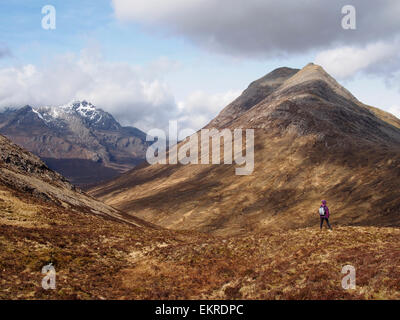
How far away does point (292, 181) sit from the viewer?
108125mm

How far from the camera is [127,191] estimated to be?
164500 mm

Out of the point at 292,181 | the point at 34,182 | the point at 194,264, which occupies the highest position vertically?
the point at 292,181

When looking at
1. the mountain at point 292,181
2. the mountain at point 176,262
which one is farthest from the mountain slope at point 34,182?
the mountain at point 292,181

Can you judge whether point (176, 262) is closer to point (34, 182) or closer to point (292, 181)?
point (34, 182)

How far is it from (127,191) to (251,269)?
146 metres

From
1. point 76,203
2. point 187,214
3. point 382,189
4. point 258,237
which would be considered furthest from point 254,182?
point 258,237

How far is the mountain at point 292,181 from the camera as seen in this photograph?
84.9 meters

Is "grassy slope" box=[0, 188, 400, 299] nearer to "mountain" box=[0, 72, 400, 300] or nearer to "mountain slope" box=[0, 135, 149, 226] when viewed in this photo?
"mountain" box=[0, 72, 400, 300]

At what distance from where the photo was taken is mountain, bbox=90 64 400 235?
84.9 meters

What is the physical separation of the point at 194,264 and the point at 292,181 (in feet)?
286

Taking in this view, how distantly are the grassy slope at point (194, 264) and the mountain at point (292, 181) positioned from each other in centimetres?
4803

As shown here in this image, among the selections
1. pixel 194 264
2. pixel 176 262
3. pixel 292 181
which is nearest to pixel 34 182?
pixel 176 262

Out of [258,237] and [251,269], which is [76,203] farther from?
[251,269]

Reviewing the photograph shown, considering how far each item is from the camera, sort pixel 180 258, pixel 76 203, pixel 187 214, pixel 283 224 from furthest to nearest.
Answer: pixel 187 214, pixel 283 224, pixel 76 203, pixel 180 258
